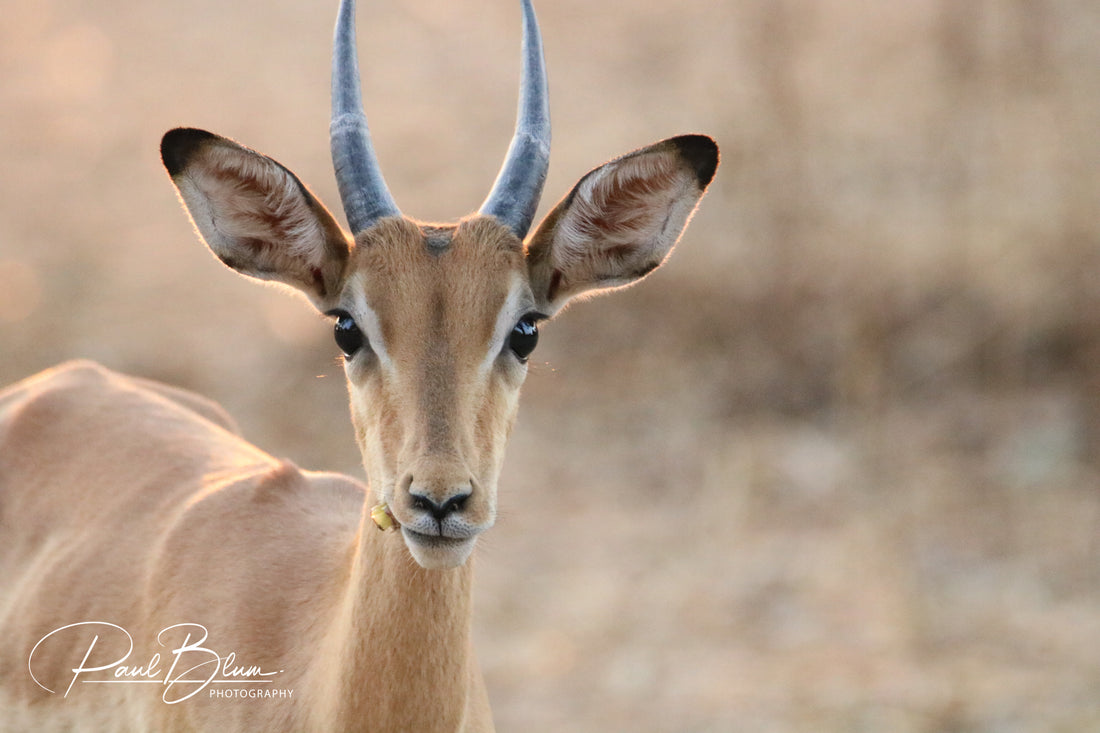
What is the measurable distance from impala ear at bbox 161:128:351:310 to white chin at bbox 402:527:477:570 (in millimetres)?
1039

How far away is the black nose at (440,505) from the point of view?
12.0ft

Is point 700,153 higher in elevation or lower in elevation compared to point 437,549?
higher

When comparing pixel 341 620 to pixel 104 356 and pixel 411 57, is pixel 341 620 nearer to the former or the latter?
pixel 104 356

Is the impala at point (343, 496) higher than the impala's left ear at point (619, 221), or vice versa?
the impala's left ear at point (619, 221)

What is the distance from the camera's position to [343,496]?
17.5 ft

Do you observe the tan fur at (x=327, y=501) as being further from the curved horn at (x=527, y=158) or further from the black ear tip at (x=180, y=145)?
the curved horn at (x=527, y=158)

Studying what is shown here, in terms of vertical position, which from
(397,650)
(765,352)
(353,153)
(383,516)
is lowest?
(397,650)

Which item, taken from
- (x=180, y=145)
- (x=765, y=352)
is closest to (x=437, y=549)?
(x=180, y=145)

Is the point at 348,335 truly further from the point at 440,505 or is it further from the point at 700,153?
the point at 700,153

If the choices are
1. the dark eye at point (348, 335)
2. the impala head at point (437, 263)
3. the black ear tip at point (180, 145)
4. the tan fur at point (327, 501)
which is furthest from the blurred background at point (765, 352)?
the black ear tip at point (180, 145)

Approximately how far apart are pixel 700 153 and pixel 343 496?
6.73 ft

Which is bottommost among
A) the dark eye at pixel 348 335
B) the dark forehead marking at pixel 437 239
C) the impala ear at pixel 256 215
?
the dark eye at pixel 348 335

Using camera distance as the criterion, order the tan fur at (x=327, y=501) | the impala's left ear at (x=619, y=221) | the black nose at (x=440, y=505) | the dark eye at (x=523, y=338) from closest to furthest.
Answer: the black nose at (x=440, y=505) < the tan fur at (x=327, y=501) < the dark eye at (x=523, y=338) < the impala's left ear at (x=619, y=221)

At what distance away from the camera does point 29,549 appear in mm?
5555
